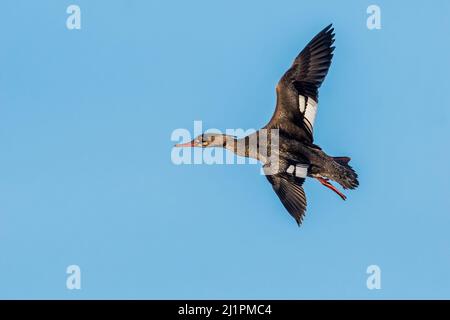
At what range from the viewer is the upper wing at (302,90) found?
892 inches

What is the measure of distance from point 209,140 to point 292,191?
1.41 meters

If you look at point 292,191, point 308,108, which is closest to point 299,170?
point 292,191

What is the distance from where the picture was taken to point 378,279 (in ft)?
74.5

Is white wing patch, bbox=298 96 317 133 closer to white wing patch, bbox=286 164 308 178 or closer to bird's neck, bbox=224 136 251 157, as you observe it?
white wing patch, bbox=286 164 308 178

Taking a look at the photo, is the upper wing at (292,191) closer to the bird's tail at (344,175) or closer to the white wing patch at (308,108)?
the bird's tail at (344,175)

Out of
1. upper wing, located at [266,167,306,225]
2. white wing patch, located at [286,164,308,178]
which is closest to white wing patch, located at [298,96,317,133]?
white wing patch, located at [286,164,308,178]

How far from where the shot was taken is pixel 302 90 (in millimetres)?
22672
